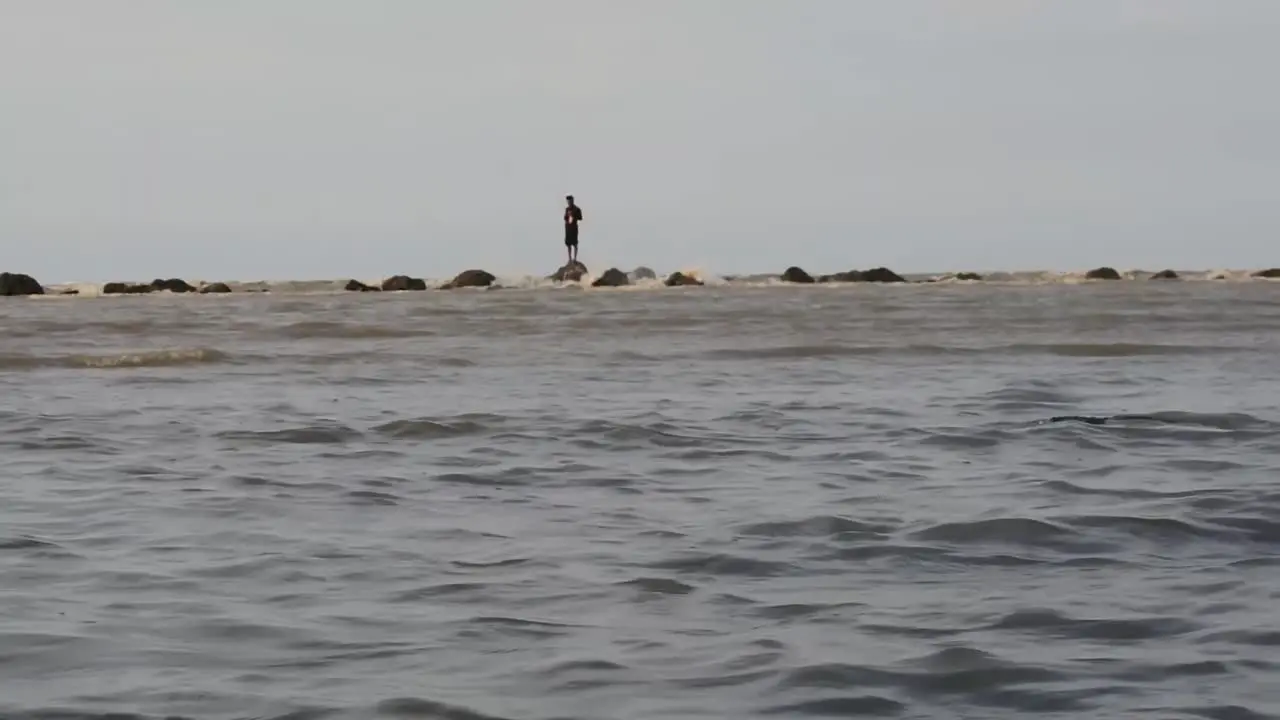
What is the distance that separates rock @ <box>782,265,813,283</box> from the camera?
36.3 meters

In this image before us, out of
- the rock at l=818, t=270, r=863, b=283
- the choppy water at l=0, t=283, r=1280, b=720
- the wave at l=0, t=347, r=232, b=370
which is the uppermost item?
the rock at l=818, t=270, r=863, b=283

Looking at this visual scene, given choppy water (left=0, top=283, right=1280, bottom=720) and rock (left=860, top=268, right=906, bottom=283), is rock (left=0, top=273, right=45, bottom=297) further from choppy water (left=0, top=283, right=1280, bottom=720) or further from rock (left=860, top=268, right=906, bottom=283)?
choppy water (left=0, top=283, right=1280, bottom=720)

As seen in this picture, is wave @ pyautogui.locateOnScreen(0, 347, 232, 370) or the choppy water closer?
the choppy water

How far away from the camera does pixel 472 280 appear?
113 feet

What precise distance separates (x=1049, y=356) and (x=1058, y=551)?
928 centimetres

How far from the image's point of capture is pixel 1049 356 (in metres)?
14.7

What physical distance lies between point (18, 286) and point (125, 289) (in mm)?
2024

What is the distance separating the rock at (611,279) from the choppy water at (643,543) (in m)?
19.1

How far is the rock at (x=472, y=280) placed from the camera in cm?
3431

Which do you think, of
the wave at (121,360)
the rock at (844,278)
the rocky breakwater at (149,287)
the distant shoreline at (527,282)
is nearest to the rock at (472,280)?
the distant shoreline at (527,282)

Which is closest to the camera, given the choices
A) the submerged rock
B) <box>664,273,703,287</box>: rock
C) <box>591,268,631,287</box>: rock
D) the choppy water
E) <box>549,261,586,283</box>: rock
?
→ the choppy water

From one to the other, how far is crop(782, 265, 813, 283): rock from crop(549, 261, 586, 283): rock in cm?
484

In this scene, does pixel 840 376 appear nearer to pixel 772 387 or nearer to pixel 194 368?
pixel 772 387

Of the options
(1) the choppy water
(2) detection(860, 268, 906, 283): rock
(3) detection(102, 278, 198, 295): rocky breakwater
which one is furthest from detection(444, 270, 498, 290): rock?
(1) the choppy water
